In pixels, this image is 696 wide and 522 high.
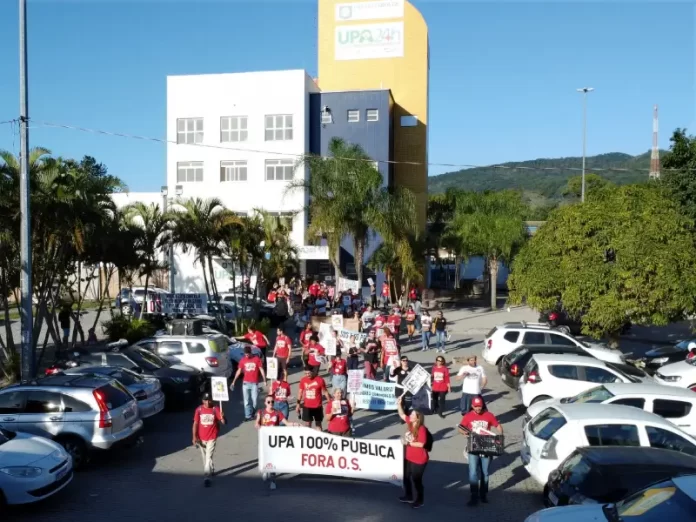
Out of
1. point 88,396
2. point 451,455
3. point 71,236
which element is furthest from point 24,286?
point 451,455

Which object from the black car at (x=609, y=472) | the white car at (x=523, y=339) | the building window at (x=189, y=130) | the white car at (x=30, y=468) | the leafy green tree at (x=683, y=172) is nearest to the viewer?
the black car at (x=609, y=472)

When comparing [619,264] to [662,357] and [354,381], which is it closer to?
[662,357]

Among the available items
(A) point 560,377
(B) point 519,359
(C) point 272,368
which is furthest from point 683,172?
(C) point 272,368

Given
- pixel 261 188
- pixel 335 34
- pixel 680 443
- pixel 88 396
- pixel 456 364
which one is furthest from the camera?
pixel 335 34

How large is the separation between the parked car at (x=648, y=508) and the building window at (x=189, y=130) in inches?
1555

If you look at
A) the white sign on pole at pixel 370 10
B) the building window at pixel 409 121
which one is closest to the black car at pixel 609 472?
the building window at pixel 409 121

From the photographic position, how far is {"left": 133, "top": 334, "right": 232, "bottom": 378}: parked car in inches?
688

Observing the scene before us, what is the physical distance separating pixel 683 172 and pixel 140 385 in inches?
729

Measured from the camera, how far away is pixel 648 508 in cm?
628

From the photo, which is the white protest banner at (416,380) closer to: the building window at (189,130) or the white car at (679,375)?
the white car at (679,375)

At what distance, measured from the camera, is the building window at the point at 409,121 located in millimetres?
48406

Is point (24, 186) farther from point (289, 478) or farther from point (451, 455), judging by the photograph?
point (451, 455)

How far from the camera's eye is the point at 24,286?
52.4ft

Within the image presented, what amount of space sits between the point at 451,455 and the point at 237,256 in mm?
16755
